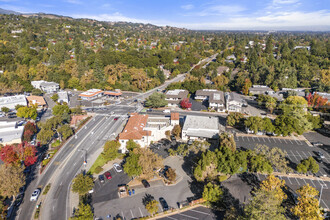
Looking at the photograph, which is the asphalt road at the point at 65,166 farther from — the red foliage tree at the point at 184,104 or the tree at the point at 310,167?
the tree at the point at 310,167

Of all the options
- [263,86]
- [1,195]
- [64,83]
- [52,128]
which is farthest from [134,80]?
[1,195]

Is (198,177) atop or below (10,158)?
below

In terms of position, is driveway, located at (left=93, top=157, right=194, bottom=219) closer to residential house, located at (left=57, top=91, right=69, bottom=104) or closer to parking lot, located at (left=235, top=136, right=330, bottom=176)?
parking lot, located at (left=235, top=136, right=330, bottom=176)

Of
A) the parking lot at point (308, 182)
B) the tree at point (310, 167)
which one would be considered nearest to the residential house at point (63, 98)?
the parking lot at point (308, 182)

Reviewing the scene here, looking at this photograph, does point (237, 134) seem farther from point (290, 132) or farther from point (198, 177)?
point (198, 177)

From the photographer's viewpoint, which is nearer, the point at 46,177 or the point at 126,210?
the point at 126,210

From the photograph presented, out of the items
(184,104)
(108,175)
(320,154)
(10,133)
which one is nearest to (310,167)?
(320,154)
